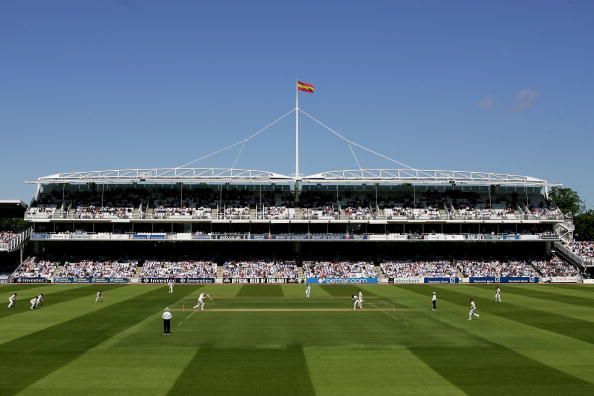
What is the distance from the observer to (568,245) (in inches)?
3125

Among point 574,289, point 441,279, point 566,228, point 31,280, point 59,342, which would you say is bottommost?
point 574,289

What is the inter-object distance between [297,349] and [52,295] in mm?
33303

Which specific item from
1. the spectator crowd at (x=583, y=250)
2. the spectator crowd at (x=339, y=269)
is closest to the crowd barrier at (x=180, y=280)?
the spectator crowd at (x=339, y=269)

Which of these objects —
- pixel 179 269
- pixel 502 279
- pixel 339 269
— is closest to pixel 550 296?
pixel 502 279

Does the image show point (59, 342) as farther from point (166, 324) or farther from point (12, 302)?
point (12, 302)

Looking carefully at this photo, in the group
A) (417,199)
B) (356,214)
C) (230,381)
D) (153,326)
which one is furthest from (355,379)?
(417,199)

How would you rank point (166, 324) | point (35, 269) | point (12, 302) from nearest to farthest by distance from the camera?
point (166, 324), point (12, 302), point (35, 269)

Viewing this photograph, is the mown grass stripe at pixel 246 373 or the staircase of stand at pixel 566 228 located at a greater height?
the staircase of stand at pixel 566 228

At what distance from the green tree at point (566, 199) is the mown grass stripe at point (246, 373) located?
12058cm

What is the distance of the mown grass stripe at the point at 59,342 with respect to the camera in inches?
827

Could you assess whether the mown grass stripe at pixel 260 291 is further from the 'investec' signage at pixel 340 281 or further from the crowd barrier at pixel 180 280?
the crowd barrier at pixel 180 280

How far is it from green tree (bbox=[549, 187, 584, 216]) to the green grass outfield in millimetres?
93440

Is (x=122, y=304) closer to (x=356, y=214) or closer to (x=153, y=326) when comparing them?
(x=153, y=326)

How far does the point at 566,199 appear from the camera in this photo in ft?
437
